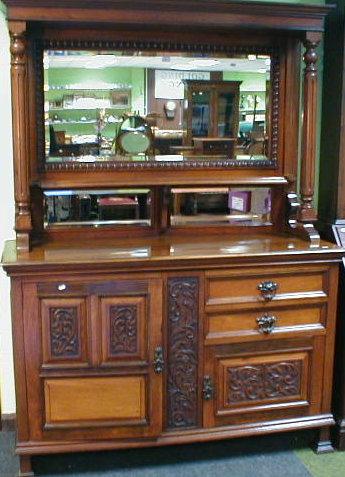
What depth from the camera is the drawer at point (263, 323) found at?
2.56 meters

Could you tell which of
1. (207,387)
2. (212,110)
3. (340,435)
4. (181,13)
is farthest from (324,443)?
(181,13)

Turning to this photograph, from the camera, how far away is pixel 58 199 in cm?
277

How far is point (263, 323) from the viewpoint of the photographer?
260 centimetres

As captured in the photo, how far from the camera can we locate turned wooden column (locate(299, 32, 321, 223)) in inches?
106

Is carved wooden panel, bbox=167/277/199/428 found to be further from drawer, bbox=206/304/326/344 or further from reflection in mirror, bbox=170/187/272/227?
reflection in mirror, bbox=170/187/272/227

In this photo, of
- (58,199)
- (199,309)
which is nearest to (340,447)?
(199,309)

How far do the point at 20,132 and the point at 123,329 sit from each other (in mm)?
902

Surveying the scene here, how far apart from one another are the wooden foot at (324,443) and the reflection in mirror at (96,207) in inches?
50.4

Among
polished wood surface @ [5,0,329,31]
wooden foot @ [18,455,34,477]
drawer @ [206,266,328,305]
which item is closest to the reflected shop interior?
polished wood surface @ [5,0,329,31]

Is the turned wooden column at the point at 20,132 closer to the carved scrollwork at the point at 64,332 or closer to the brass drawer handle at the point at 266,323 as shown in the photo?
the carved scrollwork at the point at 64,332

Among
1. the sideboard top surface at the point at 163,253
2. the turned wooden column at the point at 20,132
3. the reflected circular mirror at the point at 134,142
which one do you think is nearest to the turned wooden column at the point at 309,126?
the sideboard top surface at the point at 163,253

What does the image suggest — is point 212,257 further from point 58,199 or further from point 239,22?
point 239,22

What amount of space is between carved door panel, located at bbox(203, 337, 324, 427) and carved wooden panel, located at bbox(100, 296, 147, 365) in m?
0.30

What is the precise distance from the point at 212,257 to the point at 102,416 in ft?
2.64
